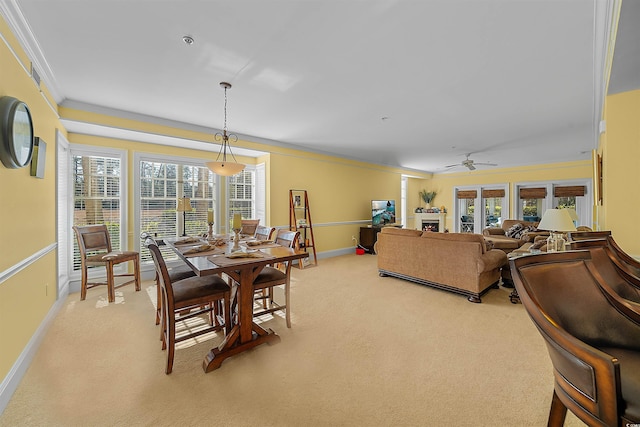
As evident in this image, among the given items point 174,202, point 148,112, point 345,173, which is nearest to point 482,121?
point 345,173

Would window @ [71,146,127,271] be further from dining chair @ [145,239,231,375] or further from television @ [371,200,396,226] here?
television @ [371,200,396,226]

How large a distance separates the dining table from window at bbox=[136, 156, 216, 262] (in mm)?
2496

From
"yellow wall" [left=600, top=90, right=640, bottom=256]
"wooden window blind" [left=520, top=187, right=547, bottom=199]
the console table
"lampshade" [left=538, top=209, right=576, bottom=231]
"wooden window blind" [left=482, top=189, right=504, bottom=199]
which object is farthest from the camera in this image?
"wooden window blind" [left=482, top=189, right=504, bottom=199]

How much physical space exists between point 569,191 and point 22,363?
1049 cm

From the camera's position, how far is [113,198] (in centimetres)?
420

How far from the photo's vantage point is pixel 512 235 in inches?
235

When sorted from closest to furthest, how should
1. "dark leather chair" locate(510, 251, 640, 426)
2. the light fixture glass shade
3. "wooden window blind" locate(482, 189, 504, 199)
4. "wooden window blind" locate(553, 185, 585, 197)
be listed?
"dark leather chair" locate(510, 251, 640, 426) → the light fixture glass shade → "wooden window blind" locate(553, 185, 585, 197) → "wooden window blind" locate(482, 189, 504, 199)

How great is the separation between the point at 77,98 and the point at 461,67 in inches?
171

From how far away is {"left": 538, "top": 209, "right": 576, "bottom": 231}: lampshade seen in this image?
278 centimetres

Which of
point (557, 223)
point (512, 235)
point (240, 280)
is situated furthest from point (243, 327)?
point (512, 235)

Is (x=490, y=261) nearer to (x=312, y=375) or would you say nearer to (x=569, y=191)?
(x=312, y=375)

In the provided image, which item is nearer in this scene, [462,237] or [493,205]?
[462,237]

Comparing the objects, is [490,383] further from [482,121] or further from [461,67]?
[482,121]

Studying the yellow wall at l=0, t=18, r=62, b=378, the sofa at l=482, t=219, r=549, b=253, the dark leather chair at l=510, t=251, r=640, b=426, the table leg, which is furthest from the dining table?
the sofa at l=482, t=219, r=549, b=253
